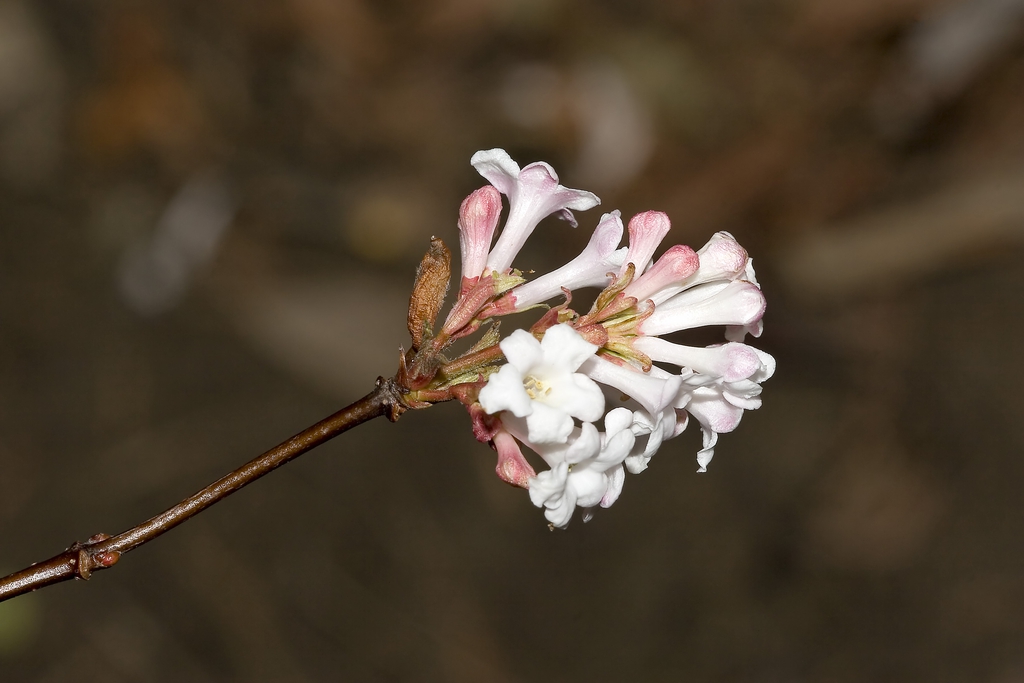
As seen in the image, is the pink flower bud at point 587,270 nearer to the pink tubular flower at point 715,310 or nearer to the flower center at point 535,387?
the pink tubular flower at point 715,310

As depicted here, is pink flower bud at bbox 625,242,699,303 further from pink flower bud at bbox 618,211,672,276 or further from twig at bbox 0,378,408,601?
twig at bbox 0,378,408,601

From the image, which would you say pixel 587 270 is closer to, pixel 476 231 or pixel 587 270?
pixel 587 270

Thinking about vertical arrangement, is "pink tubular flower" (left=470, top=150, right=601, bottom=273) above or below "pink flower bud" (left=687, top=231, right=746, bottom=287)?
above

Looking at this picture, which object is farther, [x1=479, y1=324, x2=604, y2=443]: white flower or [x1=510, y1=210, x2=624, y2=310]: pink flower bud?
[x1=510, y1=210, x2=624, y2=310]: pink flower bud

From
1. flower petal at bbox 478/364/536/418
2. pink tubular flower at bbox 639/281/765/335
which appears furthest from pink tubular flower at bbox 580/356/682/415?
flower petal at bbox 478/364/536/418

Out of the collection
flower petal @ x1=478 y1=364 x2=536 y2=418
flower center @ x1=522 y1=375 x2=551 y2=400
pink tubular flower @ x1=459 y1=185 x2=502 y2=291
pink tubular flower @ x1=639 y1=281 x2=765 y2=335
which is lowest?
flower petal @ x1=478 y1=364 x2=536 y2=418
